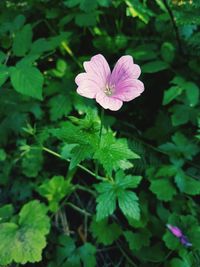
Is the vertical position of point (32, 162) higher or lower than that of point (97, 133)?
lower

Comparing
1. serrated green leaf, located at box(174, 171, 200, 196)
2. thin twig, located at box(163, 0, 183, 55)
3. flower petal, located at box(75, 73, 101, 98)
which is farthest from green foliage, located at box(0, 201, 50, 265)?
thin twig, located at box(163, 0, 183, 55)

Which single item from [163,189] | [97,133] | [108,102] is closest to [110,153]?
[97,133]

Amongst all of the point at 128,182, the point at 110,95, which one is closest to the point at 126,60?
the point at 110,95

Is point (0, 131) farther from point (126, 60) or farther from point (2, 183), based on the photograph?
point (126, 60)

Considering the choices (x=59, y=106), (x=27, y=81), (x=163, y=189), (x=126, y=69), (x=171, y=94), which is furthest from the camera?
(x=59, y=106)

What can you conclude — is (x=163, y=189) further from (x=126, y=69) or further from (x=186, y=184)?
(x=126, y=69)

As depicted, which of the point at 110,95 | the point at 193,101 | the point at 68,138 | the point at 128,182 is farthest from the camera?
the point at 193,101
